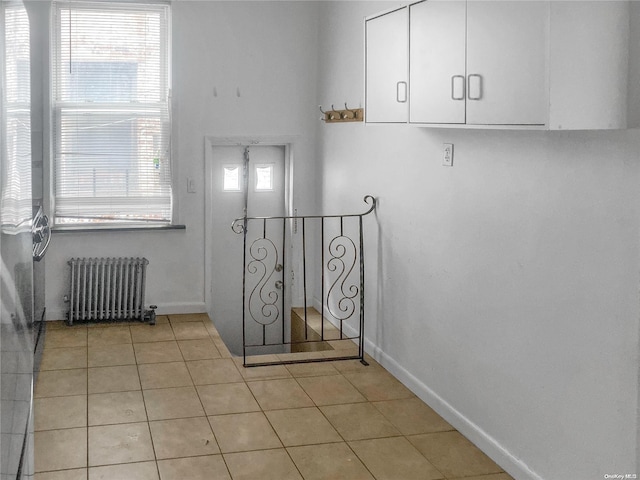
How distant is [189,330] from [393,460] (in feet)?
8.91

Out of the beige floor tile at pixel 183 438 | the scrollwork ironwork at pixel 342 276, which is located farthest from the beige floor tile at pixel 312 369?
the beige floor tile at pixel 183 438

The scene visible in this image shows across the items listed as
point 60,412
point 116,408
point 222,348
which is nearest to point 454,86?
point 116,408

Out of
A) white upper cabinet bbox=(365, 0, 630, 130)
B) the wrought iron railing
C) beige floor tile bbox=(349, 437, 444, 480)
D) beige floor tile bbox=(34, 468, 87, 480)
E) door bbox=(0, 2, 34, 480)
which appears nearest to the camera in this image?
door bbox=(0, 2, 34, 480)

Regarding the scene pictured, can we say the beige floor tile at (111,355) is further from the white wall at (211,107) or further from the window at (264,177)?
the window at (264,177)

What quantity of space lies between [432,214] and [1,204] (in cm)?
340

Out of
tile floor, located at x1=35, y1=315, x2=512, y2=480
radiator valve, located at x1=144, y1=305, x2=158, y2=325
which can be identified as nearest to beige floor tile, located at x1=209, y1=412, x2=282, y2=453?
tile floor, located at x1=35, y1=315, x2=512, y2=480

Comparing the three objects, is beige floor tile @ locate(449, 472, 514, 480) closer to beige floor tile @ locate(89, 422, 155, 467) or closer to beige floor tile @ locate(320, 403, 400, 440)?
beige floor tile @ locate(320, 403, 400, 440)

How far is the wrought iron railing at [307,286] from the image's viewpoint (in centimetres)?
582

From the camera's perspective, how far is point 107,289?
639 centimetres

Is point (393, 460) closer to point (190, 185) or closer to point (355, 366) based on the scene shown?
point (355, 366)

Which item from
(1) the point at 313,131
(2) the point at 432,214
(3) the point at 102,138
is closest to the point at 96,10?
(3) the point at 102,138

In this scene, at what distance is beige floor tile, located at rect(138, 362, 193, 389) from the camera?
495 centimetres

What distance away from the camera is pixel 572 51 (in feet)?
8.95

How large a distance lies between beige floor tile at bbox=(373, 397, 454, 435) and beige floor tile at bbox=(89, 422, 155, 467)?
1.29 m
